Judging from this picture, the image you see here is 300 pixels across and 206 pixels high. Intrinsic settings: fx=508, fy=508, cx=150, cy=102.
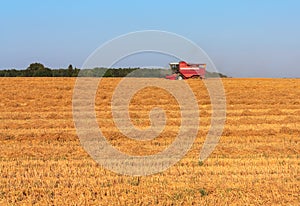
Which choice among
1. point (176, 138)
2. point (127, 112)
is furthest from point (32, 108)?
point (176, 138)

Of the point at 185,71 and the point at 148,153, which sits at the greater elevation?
the point at 185,71

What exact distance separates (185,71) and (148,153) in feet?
79.5

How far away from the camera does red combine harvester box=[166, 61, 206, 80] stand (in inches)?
1367

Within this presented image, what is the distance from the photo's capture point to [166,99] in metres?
22.9

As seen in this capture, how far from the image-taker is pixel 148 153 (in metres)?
11.0

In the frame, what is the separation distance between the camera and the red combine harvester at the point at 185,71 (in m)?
34.7

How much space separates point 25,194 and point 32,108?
41.1 ft

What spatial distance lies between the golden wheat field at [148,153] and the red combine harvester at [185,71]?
1394 centimetres

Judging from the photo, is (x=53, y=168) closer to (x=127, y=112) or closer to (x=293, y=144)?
(x=293, y=144)

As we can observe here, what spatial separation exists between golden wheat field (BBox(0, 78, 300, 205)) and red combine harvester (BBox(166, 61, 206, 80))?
13941 millimetres

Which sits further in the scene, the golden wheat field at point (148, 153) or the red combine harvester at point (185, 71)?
the red combine harvester at point (185, 71)

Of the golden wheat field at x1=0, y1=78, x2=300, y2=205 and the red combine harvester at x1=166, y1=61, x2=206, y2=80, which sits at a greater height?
the red combine harvester at x1=166, y1=61, x2=206, y2=80

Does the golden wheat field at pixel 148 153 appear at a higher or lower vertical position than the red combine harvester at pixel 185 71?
lower

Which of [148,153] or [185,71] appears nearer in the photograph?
[148,153]
